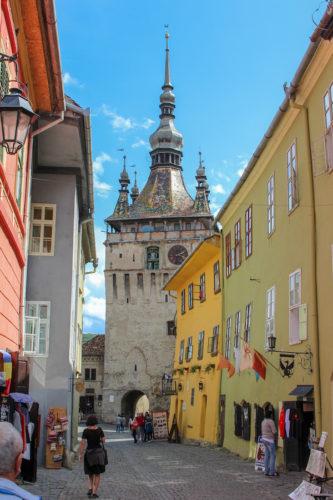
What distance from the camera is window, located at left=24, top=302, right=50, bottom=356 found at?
16.7 meters

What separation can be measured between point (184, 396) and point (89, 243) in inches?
382

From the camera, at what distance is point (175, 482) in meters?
13.8

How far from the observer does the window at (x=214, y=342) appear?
2535 cm

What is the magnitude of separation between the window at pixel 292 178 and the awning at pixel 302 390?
3931mm

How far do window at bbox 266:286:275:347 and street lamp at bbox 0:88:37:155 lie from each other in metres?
11.1

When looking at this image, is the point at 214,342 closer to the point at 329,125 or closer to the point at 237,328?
the point at 237,328

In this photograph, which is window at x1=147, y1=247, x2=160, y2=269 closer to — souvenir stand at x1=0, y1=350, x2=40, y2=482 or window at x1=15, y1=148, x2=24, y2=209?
window at x1=15, y1=148, x2=24, y2=209

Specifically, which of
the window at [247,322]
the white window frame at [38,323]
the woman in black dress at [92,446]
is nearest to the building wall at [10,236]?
the woman in black dress at [92,446]

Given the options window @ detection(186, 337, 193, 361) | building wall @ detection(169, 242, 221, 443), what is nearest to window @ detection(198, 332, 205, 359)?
building wall @ detection(169, 242, 221, 443)

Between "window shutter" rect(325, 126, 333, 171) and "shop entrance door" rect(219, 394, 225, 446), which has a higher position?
"window shutter" rect(325, 126, 333, 171)

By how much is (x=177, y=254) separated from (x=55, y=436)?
50601 millimetres

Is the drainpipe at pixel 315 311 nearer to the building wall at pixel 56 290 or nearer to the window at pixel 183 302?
the building wall at pixel 56 290

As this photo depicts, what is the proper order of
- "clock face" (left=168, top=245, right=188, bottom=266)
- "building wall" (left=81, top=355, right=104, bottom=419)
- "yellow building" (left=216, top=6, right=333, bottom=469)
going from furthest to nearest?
"building wall" (left=81, top=355, right=104, bottom=419) < "clock face" (left=168, top=245, right=188, bottom=266) < "yellow building" (left=216, top=6, right=333, bottom=469)

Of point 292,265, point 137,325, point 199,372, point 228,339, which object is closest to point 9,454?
point 292,265
